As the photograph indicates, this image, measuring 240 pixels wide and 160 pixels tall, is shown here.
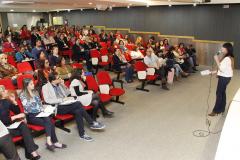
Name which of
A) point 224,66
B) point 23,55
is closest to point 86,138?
point 224,66

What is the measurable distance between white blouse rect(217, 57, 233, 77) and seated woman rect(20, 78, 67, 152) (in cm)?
323

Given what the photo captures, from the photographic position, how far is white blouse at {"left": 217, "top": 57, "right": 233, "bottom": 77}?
487 centimetres

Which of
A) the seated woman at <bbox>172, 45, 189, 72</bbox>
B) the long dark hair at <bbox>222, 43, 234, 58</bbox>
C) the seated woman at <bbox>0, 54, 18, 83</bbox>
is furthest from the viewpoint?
the seated woman at <bbox>172, 45, 189, 72</bbox>

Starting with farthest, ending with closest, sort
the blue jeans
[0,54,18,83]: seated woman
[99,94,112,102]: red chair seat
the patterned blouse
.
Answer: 1. [0,54,18,83]: seated woman
2. [99,94,112,102]: red chair seat
3. the blue jeans
4. the patterned blouse

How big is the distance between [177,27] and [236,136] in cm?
876

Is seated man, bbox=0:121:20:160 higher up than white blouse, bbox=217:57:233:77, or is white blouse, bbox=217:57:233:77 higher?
white blouse, bbox=217:57:233:77

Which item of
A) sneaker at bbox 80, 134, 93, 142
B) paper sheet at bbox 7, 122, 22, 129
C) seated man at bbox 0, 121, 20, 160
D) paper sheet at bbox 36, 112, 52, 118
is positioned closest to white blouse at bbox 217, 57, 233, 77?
sneaker at bbox 80, 134, 93, 142

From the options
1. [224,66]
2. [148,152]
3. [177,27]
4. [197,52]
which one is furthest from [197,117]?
[177,27]

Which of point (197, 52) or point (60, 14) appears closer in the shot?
point (197, 52)

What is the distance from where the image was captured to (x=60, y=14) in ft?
59.7

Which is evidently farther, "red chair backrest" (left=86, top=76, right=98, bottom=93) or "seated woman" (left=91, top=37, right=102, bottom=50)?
"seated woman" (left=91, top=37, right=102, bottom=50)

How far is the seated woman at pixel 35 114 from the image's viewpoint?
3891mm

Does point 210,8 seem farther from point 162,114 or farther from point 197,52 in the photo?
point 162,114

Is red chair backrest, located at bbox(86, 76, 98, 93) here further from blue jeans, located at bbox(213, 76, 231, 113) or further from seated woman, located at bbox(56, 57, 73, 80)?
→ blue jeans, located at bbox(213, 76, 231, 113)
